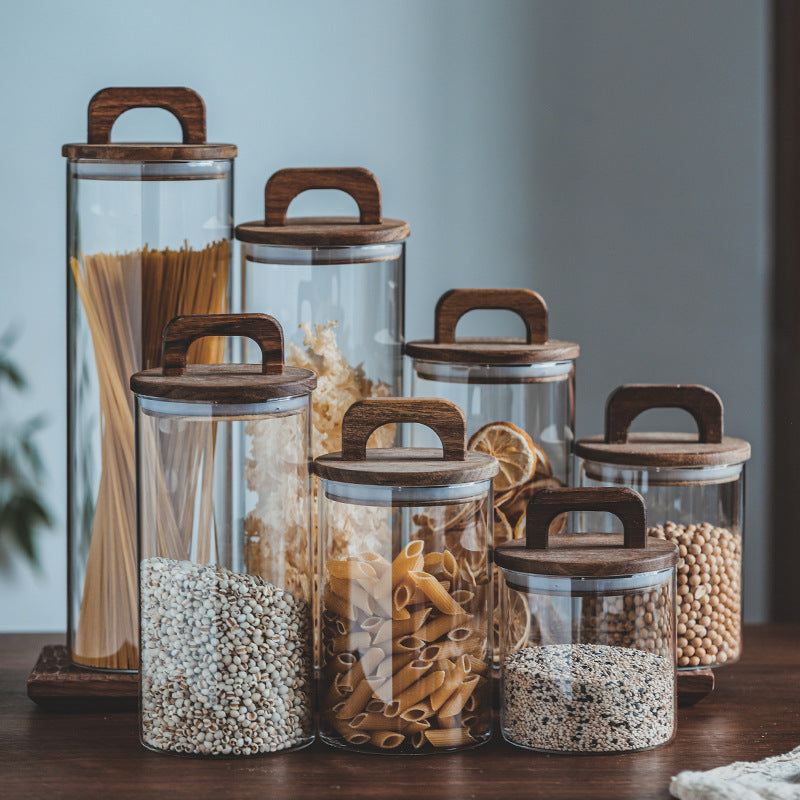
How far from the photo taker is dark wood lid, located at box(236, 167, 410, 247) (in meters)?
0.92

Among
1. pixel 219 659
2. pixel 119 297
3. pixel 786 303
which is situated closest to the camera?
pixel 219 659

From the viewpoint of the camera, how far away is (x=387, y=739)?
0.82 m

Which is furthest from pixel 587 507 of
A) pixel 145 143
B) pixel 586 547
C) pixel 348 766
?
pixel 145 143

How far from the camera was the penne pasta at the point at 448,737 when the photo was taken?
826 mm

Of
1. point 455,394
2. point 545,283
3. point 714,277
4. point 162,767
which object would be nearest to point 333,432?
point 455,394

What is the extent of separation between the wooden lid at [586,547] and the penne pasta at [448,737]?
0.12 meters

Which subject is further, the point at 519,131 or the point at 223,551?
the point at 519,131

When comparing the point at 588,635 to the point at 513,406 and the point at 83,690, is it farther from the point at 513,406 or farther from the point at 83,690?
the point at 83,690

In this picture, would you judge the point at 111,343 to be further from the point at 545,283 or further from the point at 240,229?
the point at 545,283

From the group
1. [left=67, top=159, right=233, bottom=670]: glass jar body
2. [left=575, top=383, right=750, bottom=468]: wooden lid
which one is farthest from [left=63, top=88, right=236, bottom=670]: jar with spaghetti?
[left=575, top=383, right=750, bottom=468]: wooden lid

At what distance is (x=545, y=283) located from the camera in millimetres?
1511

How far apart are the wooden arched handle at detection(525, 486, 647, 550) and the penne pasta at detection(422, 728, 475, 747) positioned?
0.14m

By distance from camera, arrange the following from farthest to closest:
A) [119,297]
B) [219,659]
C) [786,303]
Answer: [786,303] → [119,297] → [219,659]

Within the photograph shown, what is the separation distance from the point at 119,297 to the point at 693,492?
0.48m
